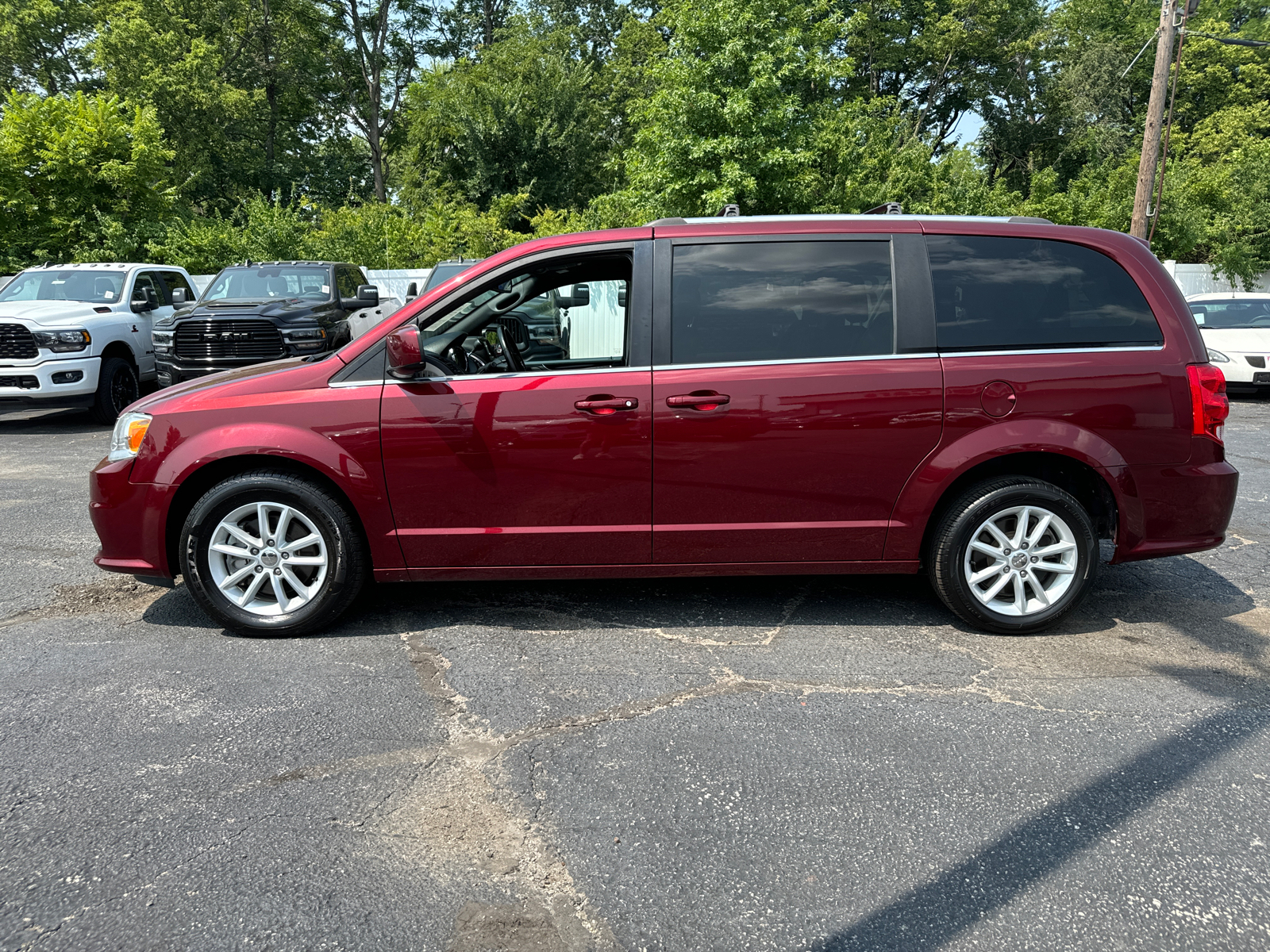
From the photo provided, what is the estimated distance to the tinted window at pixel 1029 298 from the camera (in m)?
4.33

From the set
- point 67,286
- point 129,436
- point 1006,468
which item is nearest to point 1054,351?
point 1006,468

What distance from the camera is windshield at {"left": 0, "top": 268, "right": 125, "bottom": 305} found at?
1207cm

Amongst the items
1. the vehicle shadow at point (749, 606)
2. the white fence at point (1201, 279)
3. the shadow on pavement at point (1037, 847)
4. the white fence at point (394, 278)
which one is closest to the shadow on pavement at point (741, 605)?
the vehicle shadow at point (749, 606)

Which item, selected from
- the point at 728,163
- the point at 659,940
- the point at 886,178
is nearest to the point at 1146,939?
the point at 659,940

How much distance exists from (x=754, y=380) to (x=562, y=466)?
0.96 meters

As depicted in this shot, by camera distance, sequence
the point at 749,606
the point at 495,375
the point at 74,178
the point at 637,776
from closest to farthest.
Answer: the point at 637,776
the point at 495,375
the point at 749,606
the point at 74,178

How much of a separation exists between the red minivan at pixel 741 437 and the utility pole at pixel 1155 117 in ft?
55.4

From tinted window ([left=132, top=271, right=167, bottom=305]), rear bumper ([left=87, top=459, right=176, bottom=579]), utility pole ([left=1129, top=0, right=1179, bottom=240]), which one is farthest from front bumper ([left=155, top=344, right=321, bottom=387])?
utility pole ([left=1129, top=0, right=1179, bottom=240])

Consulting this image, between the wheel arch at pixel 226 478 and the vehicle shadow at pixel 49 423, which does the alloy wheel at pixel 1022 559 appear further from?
the vehicle shadow at pixel 49 423

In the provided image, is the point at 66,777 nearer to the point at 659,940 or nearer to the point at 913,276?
the point at 659,940

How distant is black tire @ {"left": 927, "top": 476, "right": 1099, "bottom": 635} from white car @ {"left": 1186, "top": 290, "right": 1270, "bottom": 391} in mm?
11130

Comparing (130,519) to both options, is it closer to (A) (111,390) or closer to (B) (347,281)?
(A) (111,390)

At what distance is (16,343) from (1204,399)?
1175 cm

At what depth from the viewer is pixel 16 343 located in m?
10.7
